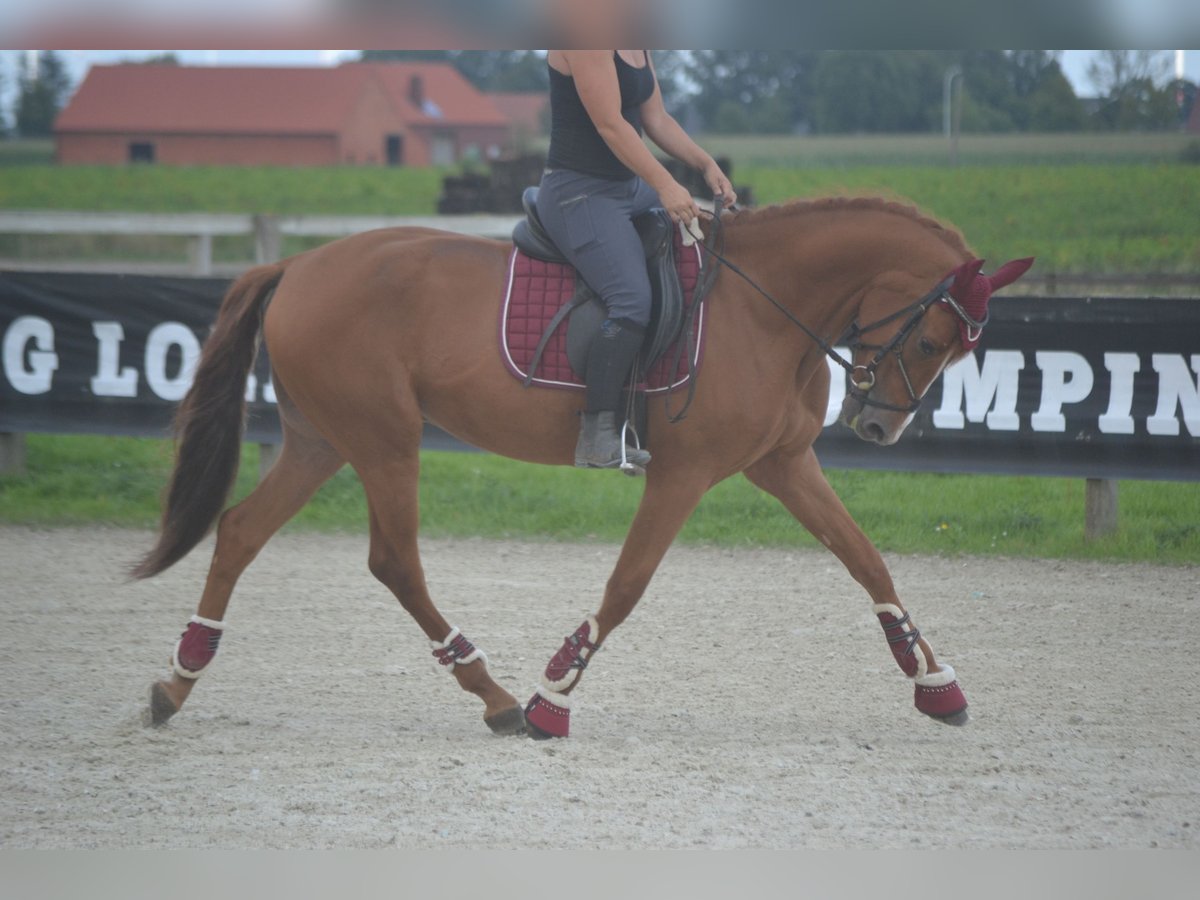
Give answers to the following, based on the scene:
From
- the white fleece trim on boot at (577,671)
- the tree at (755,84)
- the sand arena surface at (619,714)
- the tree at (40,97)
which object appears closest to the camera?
the sand arena surface at (619,714)

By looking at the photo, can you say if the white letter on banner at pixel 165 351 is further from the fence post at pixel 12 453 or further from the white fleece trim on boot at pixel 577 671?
the white fleece trim on boot at pixel 577 671

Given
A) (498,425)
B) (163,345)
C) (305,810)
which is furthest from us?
(163,345)

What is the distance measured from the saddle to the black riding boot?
61mm

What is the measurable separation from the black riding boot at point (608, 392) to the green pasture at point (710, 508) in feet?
13.4

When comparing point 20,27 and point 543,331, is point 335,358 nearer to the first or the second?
point 543,331

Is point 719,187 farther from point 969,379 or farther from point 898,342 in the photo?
point 969,379

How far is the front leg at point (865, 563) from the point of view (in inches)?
186

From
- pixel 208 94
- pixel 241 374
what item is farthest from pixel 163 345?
pixel 208 94

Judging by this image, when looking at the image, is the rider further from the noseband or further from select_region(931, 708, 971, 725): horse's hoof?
select_region(931, 708, 971, 725): horse's hoof

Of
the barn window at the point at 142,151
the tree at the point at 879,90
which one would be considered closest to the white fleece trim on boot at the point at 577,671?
the tree at the point at 879,90

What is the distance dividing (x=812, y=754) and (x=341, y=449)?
2.05 metres

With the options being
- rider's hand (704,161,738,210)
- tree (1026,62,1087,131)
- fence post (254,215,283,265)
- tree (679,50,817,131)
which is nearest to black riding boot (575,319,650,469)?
rider's hand (704,161,738,210)

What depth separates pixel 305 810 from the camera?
12.3 ft

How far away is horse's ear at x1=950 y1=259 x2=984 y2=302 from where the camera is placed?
4238 millimetres
